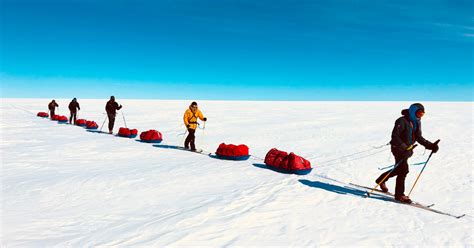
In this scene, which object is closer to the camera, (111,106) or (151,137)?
(151,137)

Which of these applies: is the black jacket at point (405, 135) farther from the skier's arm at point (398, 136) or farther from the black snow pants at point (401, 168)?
the black snow pants at point (401, 168)

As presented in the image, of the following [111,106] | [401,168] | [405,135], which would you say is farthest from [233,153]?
[111,106]

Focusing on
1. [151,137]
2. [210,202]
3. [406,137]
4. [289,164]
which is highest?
[406,137]

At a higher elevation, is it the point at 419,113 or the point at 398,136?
the point at 419,113

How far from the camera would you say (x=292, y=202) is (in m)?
5.88

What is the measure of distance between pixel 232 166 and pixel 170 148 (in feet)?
12.7

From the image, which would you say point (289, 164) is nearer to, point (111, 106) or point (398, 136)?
point (398, 136)

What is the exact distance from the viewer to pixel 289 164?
810cm

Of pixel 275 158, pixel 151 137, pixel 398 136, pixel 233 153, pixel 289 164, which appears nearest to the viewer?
pixel 398 136

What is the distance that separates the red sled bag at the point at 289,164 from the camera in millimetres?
7988

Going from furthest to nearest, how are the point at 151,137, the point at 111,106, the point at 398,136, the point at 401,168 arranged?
the point at 111,106 → the point at 151,137 → the point at 401,168 → the point at 398,136

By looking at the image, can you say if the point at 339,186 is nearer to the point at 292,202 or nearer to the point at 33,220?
the point at 292,202

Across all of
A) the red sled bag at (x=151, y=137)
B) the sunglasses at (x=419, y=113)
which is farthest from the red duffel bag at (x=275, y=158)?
the red sled bag at (x=151, y=137)

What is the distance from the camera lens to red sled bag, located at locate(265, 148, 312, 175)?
7.99m
